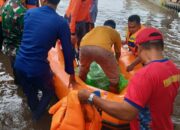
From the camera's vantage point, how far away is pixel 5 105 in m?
5.16

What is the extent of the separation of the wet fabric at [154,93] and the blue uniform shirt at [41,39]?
5.44 ft

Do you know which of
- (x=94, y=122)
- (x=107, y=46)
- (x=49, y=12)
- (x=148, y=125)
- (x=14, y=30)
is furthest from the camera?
(x=14, y=30)

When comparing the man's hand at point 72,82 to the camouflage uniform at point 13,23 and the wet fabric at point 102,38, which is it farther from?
the camouflage uniform at point 13,23

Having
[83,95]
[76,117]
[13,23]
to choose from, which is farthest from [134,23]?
[83,95]

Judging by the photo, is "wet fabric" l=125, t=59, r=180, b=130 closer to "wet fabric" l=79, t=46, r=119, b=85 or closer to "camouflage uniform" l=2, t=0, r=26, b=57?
"wet fabric" l=79, t=46, r=119, b=85

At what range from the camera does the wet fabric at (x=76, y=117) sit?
2818mm

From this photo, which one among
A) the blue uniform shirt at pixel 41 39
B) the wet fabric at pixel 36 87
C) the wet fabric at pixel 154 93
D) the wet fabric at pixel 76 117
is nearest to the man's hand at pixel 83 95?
the wet fabric at pixel 76 117

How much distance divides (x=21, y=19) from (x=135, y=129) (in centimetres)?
305

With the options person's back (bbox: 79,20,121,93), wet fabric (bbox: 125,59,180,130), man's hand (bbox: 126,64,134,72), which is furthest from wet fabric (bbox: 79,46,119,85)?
wet fabric (bbox: 125,59,180,130)

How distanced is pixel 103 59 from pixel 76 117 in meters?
2.00

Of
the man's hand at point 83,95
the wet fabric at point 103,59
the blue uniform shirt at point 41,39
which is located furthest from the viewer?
the wet fabric at point 103,59

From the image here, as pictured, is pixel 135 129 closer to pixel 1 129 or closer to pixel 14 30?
pixel 1 129

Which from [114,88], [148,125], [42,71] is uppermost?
[148,125]

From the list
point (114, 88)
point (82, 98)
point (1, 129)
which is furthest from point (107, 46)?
point (82, 98)
